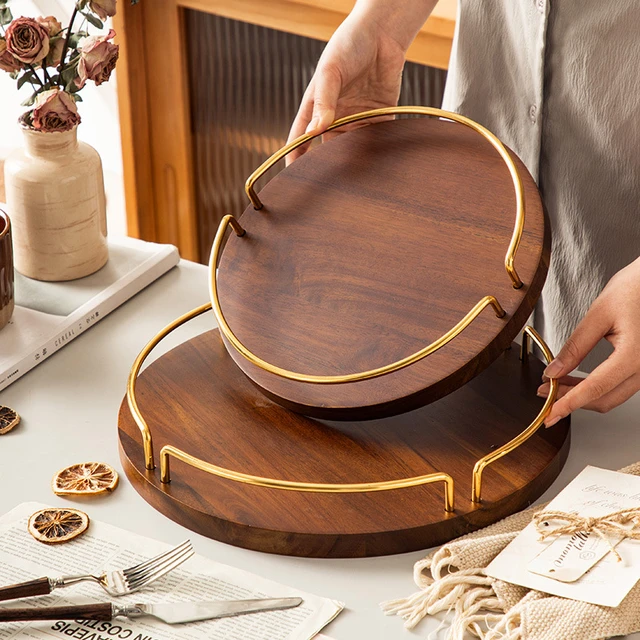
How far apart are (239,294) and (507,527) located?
362 mm

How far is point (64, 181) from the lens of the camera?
1.20m

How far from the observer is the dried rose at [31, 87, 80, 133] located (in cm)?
113

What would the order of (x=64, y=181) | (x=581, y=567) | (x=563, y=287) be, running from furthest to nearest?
(x=563, y=287) < (x=64, y=181) < (x=581, y=567)

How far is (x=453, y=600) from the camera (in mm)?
767

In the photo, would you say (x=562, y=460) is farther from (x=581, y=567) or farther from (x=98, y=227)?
(x=98, y=227)

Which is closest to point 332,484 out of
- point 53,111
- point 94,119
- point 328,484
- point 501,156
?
point 328,484

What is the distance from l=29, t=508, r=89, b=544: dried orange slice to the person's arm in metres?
0.52

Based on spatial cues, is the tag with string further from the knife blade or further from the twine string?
the knife blade

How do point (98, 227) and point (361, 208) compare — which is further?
point (98, 227)

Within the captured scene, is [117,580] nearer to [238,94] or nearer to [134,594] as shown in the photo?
[134,594]

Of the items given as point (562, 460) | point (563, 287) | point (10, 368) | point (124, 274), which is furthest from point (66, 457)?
point (563, 287)

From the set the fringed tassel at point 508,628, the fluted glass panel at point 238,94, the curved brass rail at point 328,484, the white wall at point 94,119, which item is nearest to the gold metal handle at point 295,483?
the curved brass rail at point 328,484

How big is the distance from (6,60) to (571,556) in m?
0.86

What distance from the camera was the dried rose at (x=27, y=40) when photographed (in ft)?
3.66
